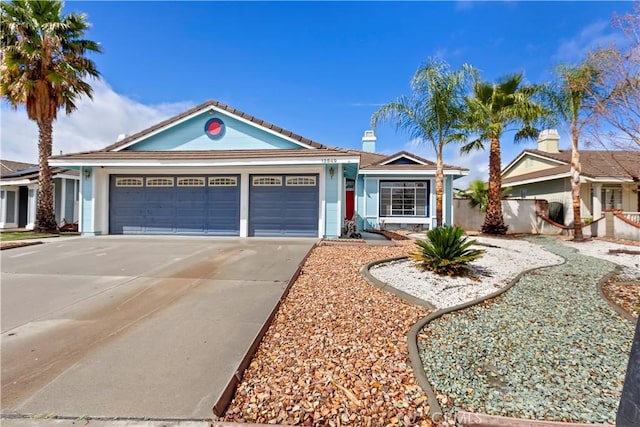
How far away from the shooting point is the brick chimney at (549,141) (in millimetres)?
20500

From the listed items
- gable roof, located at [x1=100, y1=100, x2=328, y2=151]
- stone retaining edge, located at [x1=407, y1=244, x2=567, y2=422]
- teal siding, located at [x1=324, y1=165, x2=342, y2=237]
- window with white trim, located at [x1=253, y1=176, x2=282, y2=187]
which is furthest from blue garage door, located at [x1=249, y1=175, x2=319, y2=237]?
stone retaining edge, located at [x1=407, y1=244, x2=567, y2=422]

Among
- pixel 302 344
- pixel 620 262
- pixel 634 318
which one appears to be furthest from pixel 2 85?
pixel 620 262

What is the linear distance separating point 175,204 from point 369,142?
14979 millimetres

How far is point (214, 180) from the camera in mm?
11891

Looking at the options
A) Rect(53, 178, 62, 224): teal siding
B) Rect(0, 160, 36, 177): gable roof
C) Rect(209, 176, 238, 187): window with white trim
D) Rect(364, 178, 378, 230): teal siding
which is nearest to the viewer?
Rect(209, 176, 238, 187): window with white trim

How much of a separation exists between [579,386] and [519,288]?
3.19 metres

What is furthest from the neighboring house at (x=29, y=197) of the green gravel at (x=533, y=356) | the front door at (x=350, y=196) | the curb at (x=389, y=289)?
the green gravel at (x=533, y=356)

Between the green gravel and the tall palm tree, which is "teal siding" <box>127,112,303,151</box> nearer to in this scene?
the green gravel

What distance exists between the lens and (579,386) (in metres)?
2.82

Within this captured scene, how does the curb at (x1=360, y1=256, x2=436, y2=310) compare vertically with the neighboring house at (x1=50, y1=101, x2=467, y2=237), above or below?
below

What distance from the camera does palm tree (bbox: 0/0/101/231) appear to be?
12.5 m

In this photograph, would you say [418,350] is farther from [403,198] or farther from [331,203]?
A: [403,198]

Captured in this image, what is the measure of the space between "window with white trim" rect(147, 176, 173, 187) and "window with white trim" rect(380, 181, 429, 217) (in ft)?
34.0

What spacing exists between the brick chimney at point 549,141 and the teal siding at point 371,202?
540 inches
